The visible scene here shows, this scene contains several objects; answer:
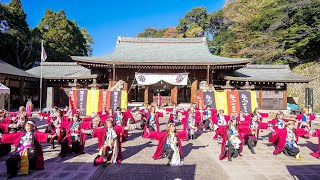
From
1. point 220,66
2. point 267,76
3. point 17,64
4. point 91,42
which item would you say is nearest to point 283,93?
point 267,76

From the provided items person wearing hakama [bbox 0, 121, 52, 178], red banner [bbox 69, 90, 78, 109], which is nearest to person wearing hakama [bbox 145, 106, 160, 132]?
person wearing hakama [bbox 0, 121, 52, 178]

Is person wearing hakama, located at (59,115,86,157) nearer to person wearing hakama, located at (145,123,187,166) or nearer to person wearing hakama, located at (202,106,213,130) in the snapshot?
person wearing hakama, located at (145,123,187,166)

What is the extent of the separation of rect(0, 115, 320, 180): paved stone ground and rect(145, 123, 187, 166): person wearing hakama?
0.24m

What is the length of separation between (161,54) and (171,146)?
17594 millimetres

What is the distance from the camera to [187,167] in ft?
20.7

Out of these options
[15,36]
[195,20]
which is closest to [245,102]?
[15,36]

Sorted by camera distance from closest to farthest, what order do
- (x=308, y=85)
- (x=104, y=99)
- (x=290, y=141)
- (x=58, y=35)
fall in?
1. (x=290, y=141)
2. (x=104, y=99)
3. (x=308, y=85)
4. (x=58, y=35)

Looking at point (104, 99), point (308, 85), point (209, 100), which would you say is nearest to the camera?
point (209, 100)

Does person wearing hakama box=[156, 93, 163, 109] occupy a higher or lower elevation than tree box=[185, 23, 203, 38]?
lower

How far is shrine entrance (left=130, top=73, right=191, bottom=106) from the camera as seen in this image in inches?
773

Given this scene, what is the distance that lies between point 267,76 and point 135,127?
50.9 feet

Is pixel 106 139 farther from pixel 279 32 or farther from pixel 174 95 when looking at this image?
pixel 279 32

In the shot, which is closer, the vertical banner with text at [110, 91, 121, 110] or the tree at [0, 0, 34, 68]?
the vertical banner with text at [110, 91, 121, 110]

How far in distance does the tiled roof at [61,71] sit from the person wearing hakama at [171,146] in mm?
15811
